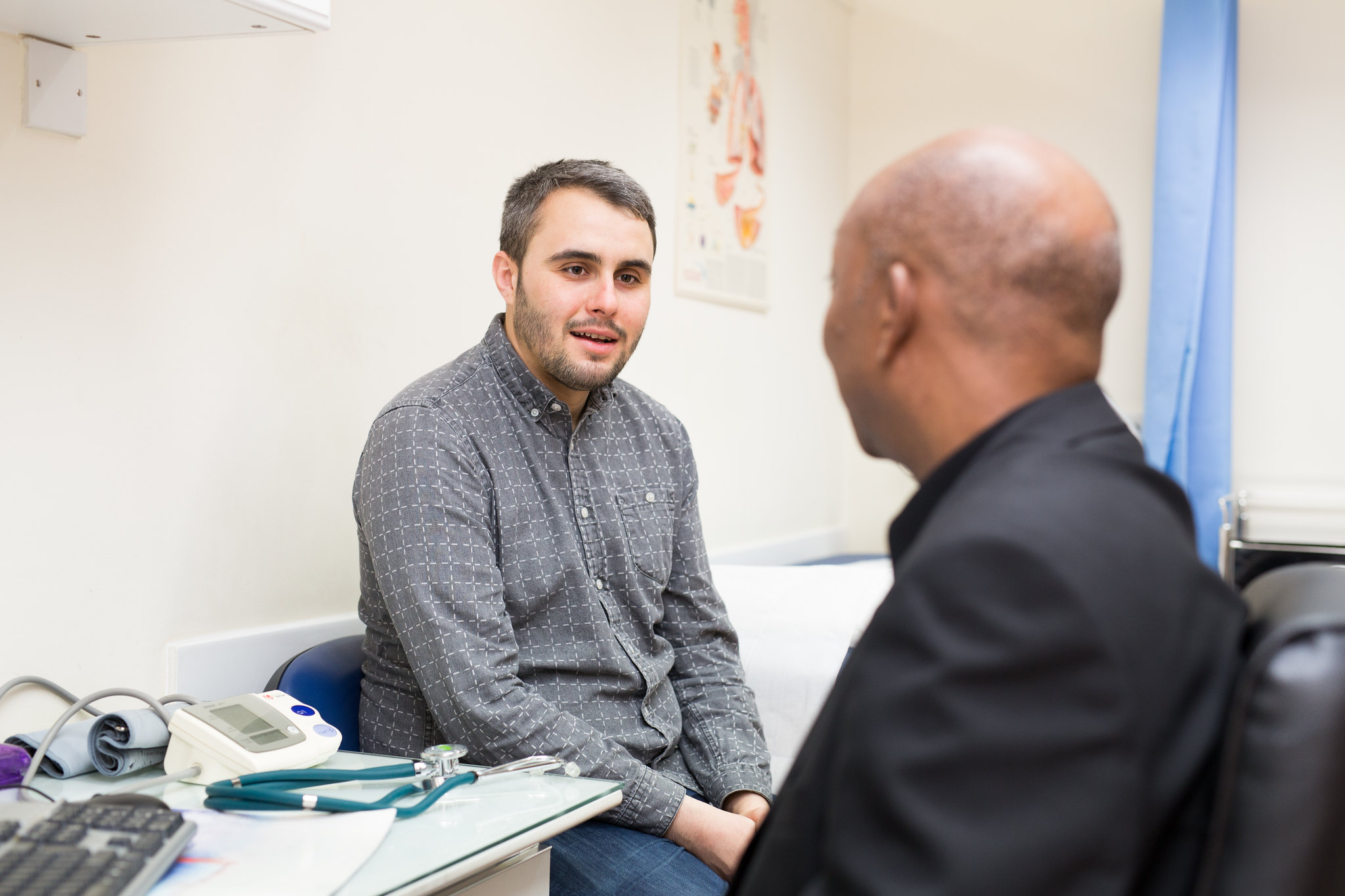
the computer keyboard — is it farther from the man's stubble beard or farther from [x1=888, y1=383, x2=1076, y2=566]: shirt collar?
the man's stubble beard

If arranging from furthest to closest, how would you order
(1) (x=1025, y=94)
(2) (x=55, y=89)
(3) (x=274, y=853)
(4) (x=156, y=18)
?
(1) (x=1025, y=94), (2) (x=55, y=89), (4) (x=156, y=18), (3) (x=274, y=853)

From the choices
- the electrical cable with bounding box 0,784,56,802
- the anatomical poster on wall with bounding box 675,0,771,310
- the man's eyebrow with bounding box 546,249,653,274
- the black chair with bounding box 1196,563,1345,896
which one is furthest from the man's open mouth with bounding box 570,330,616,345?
the black chair with bounding box 1196,563,1345,896

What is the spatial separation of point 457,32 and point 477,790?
4.68 ft

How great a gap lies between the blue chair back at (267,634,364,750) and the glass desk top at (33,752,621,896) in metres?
0.26

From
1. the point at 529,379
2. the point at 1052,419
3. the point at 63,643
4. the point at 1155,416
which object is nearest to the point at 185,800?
the point at 63,643

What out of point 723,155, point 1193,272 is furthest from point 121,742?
point 1193,272

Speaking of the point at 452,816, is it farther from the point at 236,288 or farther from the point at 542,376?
the point at 236,288

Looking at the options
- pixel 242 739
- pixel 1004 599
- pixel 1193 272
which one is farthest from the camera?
pixel 1193 272

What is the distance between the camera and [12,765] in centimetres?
111

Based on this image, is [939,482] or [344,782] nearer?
[939,482]

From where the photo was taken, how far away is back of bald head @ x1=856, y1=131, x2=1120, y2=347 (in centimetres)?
70

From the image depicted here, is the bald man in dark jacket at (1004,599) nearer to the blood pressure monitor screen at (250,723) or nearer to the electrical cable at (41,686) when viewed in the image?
the blood pressure monitor screen at (250,723)

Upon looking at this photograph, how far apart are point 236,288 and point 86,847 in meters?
0.99

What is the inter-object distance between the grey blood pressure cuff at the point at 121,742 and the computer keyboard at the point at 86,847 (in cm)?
28
